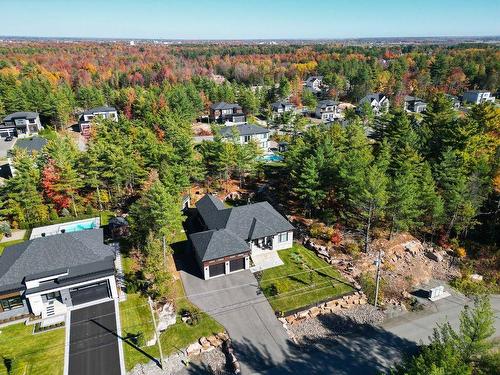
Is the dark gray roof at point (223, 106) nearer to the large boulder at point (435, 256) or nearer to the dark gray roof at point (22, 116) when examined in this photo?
the dark gray roof at point (22, 116)

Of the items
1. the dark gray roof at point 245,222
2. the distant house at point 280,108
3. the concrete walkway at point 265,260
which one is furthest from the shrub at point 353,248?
the distant house at point 280,108

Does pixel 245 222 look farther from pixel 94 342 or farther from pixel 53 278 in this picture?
pixel 53 278

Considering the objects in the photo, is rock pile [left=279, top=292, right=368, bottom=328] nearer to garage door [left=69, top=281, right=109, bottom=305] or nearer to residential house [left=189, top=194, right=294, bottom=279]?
residential house [left=189, top=194, right=294, bottom=279]

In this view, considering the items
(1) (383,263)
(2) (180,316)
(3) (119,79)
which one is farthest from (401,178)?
(3) (119,79)

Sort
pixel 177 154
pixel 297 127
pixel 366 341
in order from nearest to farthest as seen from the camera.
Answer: pixel 366 341
pixel 177 154
pixel 297 127

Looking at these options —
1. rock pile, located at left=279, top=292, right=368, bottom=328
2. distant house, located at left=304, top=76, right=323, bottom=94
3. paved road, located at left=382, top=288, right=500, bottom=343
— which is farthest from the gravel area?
distant house, located at left=304, top=76, right=323, bottom=94

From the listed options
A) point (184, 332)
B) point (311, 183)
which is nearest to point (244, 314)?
point (184, 332)

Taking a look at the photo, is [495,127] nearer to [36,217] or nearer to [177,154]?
[177,154]
